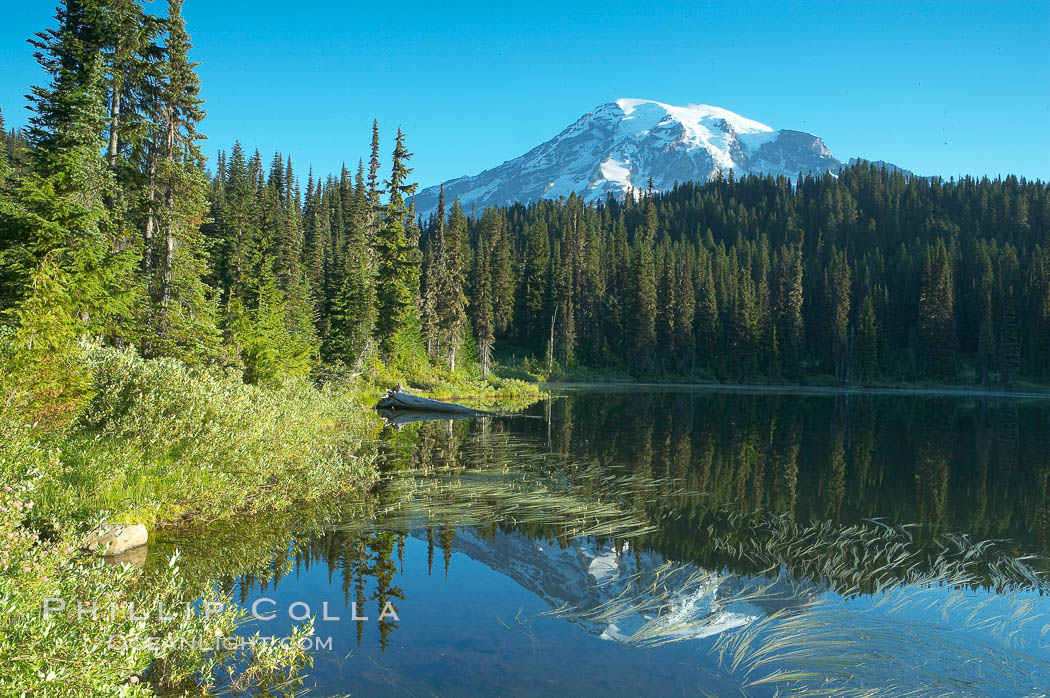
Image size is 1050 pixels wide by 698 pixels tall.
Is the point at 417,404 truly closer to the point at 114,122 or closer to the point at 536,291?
the point at 114,122

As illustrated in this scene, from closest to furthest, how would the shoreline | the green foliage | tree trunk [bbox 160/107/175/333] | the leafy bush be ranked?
the leafy bush < tree trunk [bbox 160/107/175/333] < the green foliage < the shoreline

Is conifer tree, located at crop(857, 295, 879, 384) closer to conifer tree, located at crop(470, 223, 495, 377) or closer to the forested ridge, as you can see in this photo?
the forested ridge

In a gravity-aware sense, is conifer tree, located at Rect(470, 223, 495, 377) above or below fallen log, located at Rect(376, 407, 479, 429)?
above

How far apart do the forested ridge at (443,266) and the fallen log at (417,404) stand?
3.92 m

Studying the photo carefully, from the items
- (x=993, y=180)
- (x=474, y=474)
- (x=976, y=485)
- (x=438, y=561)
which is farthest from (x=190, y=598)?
(x=993, y=180)

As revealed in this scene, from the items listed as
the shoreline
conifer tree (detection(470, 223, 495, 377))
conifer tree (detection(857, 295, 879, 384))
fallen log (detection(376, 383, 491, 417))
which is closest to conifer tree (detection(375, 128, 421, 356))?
fallen log (detection(376, 383, 491, 417))

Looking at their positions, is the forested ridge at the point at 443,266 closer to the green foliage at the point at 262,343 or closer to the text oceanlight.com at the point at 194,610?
the green foliage at the point at 262,343

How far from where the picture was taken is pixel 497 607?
896 cm

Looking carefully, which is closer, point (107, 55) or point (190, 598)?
point (190, 598)

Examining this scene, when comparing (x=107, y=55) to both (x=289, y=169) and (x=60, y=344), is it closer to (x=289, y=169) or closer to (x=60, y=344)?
(x=60, y=344)

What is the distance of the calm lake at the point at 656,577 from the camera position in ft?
23.2

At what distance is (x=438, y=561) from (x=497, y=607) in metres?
2.14

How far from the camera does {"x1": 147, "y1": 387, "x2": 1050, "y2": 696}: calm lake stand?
23.2 feet

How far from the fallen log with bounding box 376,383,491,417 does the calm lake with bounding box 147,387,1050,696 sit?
50.1 feet
